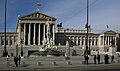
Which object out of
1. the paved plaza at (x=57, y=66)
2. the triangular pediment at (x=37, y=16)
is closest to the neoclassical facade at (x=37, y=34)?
the triangular pediment at (x=37, y=16)

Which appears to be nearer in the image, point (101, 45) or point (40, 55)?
point (40, 55)

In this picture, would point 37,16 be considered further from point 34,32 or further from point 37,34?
point 37,34

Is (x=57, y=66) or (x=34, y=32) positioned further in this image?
(x=34, y=32)

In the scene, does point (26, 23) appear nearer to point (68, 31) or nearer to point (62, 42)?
point (62, 42)

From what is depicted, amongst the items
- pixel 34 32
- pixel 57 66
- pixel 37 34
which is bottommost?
pixel 57 66

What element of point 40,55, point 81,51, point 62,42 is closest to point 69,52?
point 81,51

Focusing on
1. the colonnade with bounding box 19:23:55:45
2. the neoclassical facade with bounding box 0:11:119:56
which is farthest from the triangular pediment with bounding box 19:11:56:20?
the colonnade with bounding box 19:23:55:45

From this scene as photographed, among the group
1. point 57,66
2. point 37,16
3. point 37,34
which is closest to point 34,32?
point 37,34

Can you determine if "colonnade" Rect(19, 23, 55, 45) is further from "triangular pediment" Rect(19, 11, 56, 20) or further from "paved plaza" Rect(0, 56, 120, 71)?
"paved plaza" Rect(0, 56, 120, 71)

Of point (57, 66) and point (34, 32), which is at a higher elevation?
point (34, 32)

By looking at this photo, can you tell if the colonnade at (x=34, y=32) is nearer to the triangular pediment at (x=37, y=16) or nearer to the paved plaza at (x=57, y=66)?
the triangular pediment at (x=37, y=16)

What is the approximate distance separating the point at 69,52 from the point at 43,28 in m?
35.5

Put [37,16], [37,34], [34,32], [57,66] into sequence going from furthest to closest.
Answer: [37,34]
[34,32]
[37,16]
[57,66]

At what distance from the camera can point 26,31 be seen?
114 meters
